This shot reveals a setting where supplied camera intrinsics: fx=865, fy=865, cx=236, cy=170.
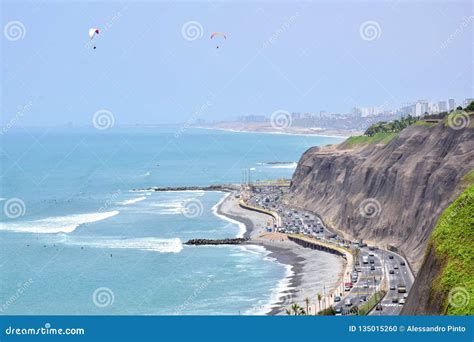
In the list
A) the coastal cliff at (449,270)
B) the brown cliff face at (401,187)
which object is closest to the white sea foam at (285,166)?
the brown cliff face at (401,187)

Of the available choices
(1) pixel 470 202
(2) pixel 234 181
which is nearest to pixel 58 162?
(2) pixel 234 181

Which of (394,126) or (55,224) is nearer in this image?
(55,224)

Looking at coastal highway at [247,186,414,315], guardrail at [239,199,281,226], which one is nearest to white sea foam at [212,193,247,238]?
guardrail at [239,199,281,226]

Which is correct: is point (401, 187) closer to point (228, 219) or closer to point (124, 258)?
point (124, 258)

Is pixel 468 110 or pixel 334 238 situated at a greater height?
pixel 468 110

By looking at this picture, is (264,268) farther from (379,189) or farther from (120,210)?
(120,210)

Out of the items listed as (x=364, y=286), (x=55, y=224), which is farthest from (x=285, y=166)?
(x=364, y=286)

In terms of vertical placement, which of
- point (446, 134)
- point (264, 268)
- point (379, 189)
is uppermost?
point (446, 134)
